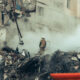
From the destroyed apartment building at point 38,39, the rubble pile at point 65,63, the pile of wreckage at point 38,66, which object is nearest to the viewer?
the pile of wreckage at point 38,66

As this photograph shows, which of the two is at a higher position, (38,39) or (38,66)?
(38,39)

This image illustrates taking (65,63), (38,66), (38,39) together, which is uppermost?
A: (38,39)

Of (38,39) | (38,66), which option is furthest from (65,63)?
(38,39)

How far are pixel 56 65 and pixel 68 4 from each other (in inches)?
880

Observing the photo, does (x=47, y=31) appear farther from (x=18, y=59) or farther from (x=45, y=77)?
(x=45, y=77)

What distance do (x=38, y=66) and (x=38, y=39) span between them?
10.7 meters

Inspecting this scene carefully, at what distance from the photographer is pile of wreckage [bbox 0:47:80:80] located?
16.3 metres

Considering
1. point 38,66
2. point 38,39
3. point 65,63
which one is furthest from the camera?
point 38,39

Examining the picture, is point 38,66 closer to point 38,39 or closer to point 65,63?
point 65,63

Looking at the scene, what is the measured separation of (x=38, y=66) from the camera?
55.0 feet

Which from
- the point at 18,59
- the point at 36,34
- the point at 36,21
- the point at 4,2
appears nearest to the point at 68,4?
the point at 36,21

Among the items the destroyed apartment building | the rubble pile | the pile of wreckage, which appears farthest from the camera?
the destroyed apartment building

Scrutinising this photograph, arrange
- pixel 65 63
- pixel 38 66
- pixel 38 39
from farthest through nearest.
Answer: pixel 38 39, pixel 65 63, pixel 38 66

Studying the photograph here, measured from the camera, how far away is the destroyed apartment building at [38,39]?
658 inches
